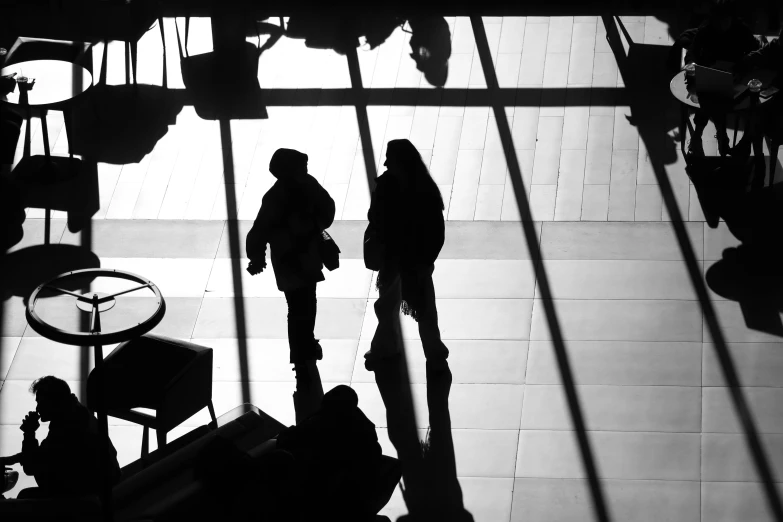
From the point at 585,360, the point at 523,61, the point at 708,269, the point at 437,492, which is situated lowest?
the point at 437,492

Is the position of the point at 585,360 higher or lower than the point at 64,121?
lower

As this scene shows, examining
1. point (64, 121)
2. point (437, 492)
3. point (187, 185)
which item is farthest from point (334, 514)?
point (64, 121)

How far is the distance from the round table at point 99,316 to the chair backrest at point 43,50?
19.2 ft

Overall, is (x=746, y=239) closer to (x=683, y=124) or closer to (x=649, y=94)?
(x=683, y=124)

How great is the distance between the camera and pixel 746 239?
819 centimetres

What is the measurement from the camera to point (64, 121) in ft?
31.9

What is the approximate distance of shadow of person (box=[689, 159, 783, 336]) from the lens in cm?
755

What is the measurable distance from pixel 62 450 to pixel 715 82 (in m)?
5.44

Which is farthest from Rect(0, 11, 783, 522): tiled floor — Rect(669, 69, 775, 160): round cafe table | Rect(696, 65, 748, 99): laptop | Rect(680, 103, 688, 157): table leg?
Rect(696, 65, 748, 99): laptop

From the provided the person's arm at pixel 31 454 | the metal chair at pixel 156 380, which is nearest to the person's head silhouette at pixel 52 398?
the person's arm at pixel 31 454

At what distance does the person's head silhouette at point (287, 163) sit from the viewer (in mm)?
6488

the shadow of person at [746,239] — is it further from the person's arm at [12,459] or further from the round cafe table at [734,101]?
the person's arm at [12,459]

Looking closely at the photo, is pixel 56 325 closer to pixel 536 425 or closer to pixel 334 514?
pixel 334 514

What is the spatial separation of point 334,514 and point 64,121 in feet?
18.3
